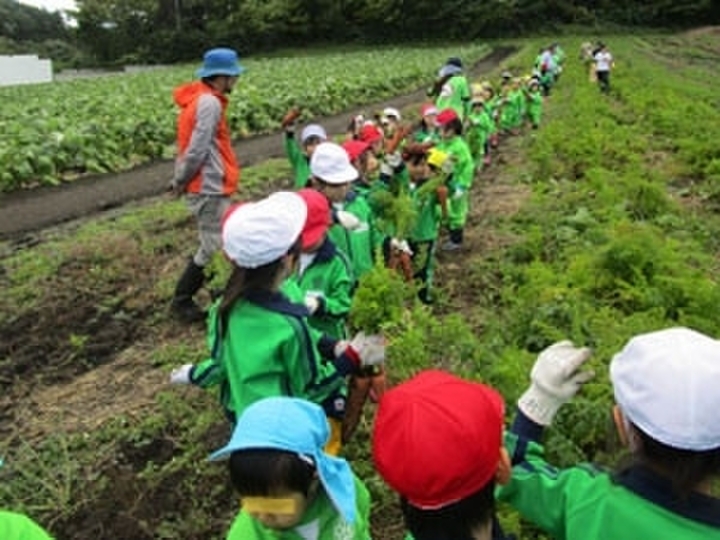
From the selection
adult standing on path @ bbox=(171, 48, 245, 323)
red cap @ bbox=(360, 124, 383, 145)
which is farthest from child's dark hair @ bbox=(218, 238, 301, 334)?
red cap @ bbox=(360, 124, 383, 145)

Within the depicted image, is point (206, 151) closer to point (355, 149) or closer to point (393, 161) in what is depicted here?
point (355, 149)

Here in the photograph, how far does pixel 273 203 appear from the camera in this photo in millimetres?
3061

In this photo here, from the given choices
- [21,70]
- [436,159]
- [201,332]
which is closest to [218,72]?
[436,159]

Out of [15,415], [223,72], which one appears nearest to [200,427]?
[15,415]

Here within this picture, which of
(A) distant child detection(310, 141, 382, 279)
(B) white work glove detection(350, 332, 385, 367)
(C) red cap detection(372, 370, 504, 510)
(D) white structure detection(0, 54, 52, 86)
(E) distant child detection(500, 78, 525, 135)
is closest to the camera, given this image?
(C) red cap detection(372, 370, 504, 510)

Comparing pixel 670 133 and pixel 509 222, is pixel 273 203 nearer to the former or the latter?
pixel 509 222

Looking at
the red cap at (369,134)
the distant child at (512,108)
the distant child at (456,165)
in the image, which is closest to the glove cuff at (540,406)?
the red cap at (369,134)

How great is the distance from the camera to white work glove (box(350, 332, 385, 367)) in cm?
314

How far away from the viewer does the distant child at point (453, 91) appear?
33.8ft

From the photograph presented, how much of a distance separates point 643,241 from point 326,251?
11.3ft

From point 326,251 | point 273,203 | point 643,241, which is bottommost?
point 643,241

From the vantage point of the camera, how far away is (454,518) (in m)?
1.98

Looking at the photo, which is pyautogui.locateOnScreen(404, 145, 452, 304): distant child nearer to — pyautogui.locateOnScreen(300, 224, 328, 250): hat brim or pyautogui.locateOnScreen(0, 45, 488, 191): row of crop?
pyautogui.locateOnScreen(300, 224, 328, 250): hat brim

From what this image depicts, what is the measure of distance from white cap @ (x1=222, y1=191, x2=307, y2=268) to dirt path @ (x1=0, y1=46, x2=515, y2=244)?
7825 mm
